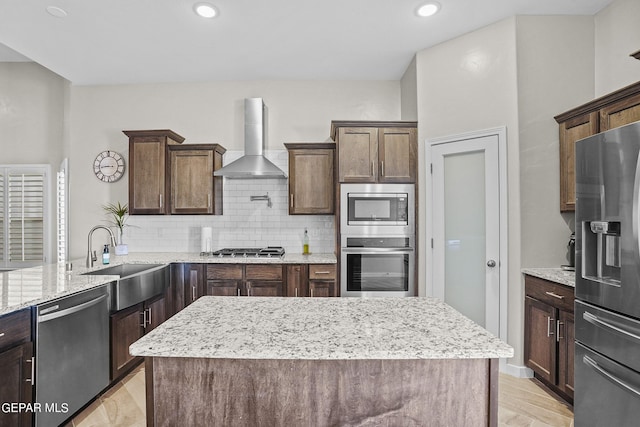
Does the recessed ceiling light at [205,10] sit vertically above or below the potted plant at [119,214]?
above

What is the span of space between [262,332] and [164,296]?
2661 millimetres

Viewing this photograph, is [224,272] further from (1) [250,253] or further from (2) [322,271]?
(2) [322,271]


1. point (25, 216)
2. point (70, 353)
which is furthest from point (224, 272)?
point (25, 216)

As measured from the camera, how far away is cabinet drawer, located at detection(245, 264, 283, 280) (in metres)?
3.66

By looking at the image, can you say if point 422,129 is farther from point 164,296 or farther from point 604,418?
point 164,296

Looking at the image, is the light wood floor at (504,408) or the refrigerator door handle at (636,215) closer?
the refrigerator door handle at (636,215)

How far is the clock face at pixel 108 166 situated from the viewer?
441 centimetres

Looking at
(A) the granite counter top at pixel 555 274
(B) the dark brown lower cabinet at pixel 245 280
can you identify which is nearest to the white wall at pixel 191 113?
(B) the dark brown lower cabinet at pixel 245 280

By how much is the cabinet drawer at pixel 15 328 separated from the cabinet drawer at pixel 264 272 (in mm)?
1910

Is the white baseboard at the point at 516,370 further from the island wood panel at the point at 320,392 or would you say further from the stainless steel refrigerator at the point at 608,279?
the island wood panel at the point at 320,392

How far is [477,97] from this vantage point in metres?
3.23

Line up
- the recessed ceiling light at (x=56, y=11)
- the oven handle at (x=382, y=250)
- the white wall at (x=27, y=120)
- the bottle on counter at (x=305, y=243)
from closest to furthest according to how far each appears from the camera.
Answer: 1. the recessed ceiling light at (x=56, y=11)
2. the oven handle at (x=382, y=250)
3. the bottle on counter at (x=305, y=243)
4. the white wall at (x=27, y=120)
